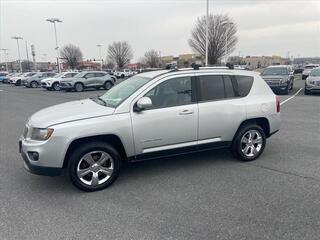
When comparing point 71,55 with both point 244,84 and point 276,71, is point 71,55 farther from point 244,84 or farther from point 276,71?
point 244,84

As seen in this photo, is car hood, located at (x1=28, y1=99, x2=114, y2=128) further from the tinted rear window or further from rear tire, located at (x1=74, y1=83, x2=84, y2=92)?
rear tire, located at (x1=74, y1=83, x2=84, y2=92)

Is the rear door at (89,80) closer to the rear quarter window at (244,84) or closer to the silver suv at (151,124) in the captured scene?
the silver suv at (151,124)

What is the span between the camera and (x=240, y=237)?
9.60 feet

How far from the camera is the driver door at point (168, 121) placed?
4.24 metres

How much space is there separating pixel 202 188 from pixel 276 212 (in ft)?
3.47

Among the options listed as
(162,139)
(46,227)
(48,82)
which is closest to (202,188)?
(162,139)

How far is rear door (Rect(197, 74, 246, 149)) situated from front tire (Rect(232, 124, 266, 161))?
174mm

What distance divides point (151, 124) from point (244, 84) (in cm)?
203

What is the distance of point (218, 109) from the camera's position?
4730 millimetres

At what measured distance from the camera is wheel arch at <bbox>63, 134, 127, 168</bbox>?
12.9 ft

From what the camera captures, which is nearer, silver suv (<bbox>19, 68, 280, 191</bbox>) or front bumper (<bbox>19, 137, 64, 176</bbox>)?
front bumper (<bbox>19, 137, 64, 176</bbox>)

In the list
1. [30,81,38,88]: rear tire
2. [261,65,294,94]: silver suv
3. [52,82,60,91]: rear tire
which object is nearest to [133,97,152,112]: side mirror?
[261,65,294,94]: silver suv

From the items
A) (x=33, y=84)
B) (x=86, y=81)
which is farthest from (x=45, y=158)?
(x=33, y=84)

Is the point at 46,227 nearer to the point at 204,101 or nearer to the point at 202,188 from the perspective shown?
the point at 202,188
